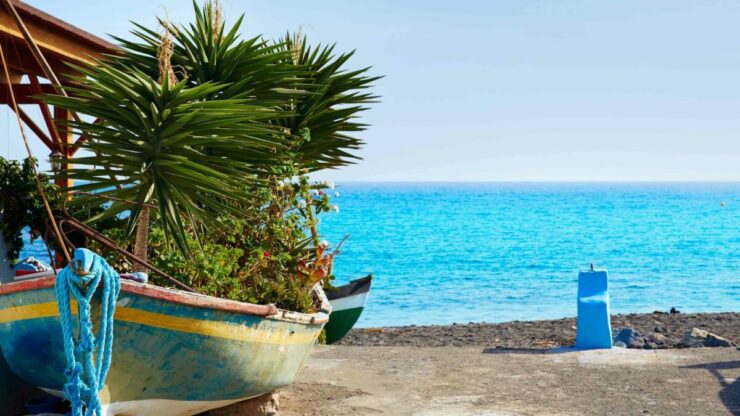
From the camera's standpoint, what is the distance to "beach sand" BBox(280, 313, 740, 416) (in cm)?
914

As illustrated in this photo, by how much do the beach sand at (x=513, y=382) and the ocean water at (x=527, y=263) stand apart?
2272 mm

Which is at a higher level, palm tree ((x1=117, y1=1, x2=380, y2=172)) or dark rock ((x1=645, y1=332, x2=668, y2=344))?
palm tree ((x1=117, y1=1, x2=380, y2=172))

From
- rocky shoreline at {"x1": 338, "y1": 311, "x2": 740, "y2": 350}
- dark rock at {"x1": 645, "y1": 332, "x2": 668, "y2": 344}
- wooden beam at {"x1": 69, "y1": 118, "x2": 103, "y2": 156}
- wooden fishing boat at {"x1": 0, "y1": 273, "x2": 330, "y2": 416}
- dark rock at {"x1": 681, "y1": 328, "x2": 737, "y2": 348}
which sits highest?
wooden beam at {"x1": 69, "y1": 118, "x2": 103, "y2": 156}

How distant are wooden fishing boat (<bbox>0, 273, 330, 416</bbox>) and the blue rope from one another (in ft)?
0.76

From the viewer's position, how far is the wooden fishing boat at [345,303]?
15.4m

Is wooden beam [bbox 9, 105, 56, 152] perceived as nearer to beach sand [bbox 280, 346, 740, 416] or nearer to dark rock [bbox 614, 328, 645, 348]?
beach sand [bbox 280, 346, 740, 416]

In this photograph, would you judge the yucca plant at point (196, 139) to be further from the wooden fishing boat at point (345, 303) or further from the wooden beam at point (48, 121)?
the wooden fishing boat at point (345, 303)

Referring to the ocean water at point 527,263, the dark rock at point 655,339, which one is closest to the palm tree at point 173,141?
the ocean water at point 527,263

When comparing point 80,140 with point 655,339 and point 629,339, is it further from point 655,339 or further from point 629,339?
point 655,339

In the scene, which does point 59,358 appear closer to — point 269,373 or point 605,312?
point 269,373

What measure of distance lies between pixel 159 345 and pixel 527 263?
45614 mm

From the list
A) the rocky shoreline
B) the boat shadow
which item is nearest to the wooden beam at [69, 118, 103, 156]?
the boat shadow

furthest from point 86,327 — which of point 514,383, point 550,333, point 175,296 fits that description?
point 550,333

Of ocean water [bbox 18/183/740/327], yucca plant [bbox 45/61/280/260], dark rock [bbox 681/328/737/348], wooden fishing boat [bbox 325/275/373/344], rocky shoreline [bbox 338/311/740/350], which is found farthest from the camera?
ocean water [bbox 18/183/740/327]
